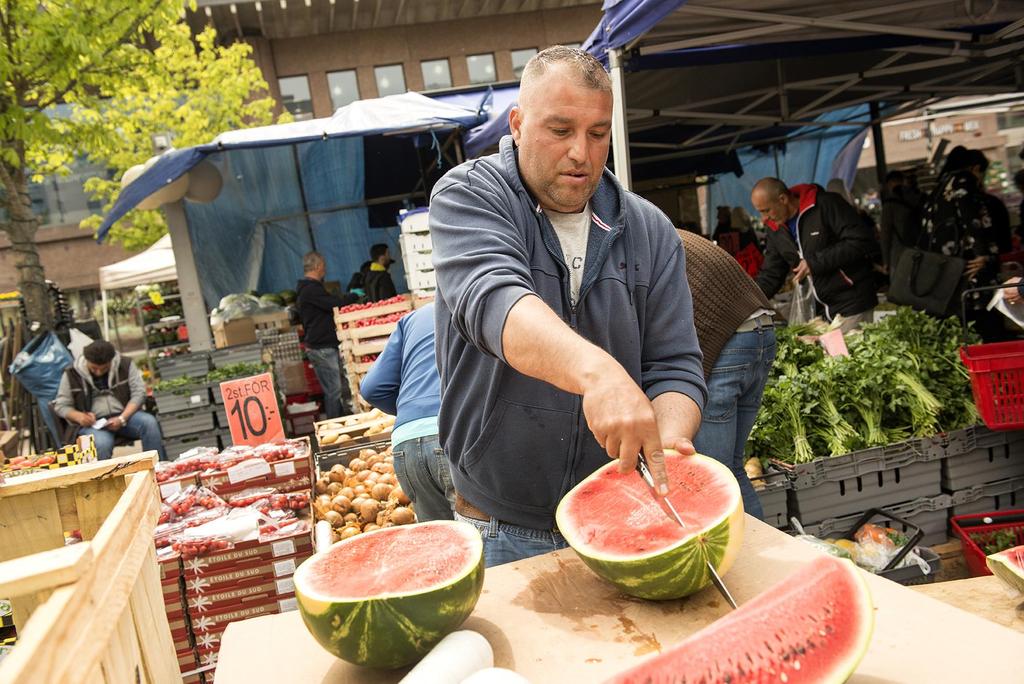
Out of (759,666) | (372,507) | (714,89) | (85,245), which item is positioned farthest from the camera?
(85,245)

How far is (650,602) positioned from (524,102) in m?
1.40

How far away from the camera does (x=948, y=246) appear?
23.5ft

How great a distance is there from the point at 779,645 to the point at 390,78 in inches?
1149

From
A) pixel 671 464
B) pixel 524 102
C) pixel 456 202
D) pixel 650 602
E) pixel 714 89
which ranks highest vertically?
pixel 714 89

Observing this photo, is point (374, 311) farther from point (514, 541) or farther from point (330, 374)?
point (514, 541)

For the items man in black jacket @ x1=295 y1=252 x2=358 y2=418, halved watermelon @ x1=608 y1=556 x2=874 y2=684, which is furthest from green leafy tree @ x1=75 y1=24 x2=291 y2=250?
halved watermelon @ x1=608 y1=556 x2=874 y2=684

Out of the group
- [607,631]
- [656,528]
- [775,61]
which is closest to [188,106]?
[775,61]

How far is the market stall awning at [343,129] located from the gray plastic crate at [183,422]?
10.6 ft

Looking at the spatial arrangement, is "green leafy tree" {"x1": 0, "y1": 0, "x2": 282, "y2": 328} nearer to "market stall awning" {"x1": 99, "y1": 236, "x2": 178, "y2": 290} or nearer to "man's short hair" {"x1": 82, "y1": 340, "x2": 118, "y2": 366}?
"man's short hair" {"x1": 82, "y1": 340, "x2": 118, "y2": 366}

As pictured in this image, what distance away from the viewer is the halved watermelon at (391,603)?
1.64m

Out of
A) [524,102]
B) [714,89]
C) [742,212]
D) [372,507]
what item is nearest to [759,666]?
[524,102]

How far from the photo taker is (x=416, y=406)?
458 centimetres

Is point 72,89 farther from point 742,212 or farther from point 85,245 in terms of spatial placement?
point 85,245

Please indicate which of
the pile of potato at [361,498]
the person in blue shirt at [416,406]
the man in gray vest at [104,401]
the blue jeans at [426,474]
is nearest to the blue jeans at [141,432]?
the man in gray vest at [104,401]
